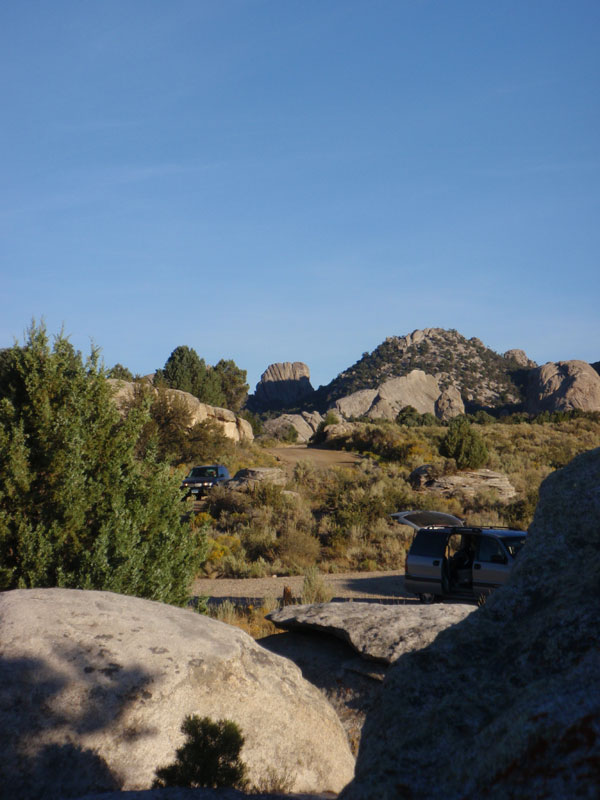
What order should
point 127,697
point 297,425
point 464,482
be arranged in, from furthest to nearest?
point 297,425, point 464,482, point 127,697

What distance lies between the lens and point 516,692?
2.39 m

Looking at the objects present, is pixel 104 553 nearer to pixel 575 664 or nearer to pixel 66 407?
pixel 66 407

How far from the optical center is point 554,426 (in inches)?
1955

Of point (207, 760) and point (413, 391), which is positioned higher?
point (413, 391)

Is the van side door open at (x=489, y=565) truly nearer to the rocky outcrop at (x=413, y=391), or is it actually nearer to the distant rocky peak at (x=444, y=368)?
the rocky outcrop at (x=413, y=391)

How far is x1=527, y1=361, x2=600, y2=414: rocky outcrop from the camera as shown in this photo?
7819 centimetres

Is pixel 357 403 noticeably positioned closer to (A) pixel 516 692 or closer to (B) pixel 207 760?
(B) pixel 207 760

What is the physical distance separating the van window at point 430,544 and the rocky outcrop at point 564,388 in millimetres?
67887

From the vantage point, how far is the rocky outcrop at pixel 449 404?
87.8 metres

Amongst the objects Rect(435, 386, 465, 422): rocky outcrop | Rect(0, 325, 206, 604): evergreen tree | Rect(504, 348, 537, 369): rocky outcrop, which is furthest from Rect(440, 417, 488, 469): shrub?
Rect(504, 348, 537, 369): rocky outcrop

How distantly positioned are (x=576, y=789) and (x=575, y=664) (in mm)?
642

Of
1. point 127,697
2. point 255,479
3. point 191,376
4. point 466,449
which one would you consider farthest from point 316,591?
point 191,376

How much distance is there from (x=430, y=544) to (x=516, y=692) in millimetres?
11122

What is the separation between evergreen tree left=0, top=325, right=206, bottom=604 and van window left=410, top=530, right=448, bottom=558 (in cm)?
533
